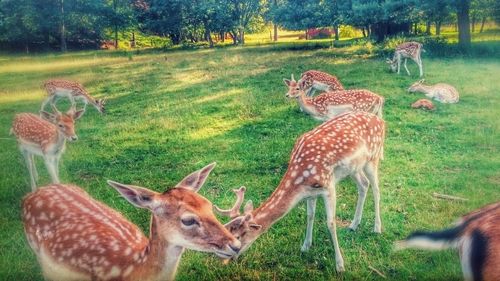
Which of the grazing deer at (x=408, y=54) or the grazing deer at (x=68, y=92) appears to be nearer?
the grazing deer at (x=68, y=92)

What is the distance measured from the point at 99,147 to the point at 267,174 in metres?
0.86

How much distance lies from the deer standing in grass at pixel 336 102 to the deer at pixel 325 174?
0.13 metres

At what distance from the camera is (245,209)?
8.81 feet

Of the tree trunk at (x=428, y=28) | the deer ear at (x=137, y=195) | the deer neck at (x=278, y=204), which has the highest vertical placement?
the tree trunk at (x=428, y=28)

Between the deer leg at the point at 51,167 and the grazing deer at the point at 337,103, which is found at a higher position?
the grazing deer at the point at 337,103

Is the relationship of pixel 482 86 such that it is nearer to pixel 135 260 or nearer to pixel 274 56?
pixel 274 56

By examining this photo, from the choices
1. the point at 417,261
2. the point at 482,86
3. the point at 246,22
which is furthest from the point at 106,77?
the point at 482,86

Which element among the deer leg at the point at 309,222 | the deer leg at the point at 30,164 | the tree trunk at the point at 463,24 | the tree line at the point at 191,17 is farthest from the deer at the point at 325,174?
the deer leg at the point at 30,164

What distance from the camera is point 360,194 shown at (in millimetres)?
3105

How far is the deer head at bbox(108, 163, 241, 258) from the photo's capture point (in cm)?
225

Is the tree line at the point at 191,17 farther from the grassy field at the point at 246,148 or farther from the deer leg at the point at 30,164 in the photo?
the deer leg at the point at 30,164

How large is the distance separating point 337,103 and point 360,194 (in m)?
0.76

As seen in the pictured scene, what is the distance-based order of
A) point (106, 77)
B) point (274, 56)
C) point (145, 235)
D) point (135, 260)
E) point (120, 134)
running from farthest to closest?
point (274, 56), point (106, 77), point (120, 134), point (145, 235), point (135, 260)

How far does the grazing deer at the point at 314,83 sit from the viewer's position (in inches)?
133
